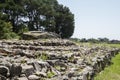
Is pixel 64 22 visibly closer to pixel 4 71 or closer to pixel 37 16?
pixel 37 16

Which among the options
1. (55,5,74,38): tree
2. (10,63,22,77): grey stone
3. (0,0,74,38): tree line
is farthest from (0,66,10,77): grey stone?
(55,5,74,38): tree

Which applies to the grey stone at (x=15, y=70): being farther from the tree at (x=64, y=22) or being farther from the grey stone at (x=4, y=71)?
the tree at (x=64, y=22)

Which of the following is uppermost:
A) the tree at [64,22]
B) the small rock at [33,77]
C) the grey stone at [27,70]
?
the tree at [64,22]

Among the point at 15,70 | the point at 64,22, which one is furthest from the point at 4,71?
the point at 64,22

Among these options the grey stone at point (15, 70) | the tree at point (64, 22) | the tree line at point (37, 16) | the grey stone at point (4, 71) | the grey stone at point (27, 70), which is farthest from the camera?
the tree at point (64, 22)

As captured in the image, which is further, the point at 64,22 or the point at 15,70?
the point at 64,22

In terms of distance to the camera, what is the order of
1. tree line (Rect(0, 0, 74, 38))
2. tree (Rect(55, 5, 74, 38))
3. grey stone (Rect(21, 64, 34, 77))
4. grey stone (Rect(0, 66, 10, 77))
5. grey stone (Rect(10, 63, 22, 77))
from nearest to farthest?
grey stone (Rect(0, 66, 10, 77))
grey stone (Rect(10, 63, 22, 77))
grey stone (Rect(21, 64, 34, 77))
tree line (Rect(0, 0, 74, 38))
tree (Rect(55, 5, 74, 38))

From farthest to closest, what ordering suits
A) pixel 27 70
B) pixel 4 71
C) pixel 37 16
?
pixel 37 16
pixel 27 70
pixel 4 71

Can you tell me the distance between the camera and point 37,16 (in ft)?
342

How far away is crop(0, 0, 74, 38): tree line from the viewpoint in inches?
3231

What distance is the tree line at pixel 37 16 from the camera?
8206 centimetres

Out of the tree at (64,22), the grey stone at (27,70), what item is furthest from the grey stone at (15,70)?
the tree at (64,22)

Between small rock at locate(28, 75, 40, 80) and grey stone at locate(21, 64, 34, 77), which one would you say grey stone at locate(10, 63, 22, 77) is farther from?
small rock at locate(28, 75, 40, 80)

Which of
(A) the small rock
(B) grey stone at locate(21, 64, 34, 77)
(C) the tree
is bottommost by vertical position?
(A) the small rock
